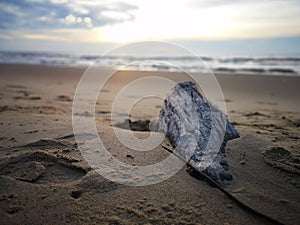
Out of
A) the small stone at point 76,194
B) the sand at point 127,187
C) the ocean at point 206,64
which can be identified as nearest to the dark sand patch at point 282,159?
the sand at point 127,187

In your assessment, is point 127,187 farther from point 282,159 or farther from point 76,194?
point 282,159

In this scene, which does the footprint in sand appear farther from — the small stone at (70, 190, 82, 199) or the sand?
the small stone at (70, 190, 82, 199)

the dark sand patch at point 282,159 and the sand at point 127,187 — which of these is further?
the dark sand patch at point 282,159

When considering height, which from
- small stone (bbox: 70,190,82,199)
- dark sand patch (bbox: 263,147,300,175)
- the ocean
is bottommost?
small stone (bbox: 70,190,82,199)

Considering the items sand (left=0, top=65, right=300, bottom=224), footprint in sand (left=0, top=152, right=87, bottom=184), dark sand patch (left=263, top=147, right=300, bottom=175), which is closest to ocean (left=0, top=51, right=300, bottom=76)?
dark sand patch (left=263, top=147, right=300, bottom=175)

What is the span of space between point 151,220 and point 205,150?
103 cm

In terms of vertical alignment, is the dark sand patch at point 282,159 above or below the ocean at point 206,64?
below

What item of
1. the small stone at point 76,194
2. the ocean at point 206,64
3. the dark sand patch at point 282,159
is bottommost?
the small stone at point 76,194

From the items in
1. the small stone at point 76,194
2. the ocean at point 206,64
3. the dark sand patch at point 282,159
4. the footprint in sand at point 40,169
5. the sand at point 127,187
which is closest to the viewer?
the sand at point 127,187

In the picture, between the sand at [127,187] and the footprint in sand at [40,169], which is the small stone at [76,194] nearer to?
the sand at [127,187]

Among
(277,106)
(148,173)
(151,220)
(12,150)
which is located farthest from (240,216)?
(277,106)

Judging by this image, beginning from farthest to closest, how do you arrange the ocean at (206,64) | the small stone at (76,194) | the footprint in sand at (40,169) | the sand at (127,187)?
the ocean at (206,64) → the footprint in sand at (40,169) → the small stone at (76,194) → the sand at (127,187)

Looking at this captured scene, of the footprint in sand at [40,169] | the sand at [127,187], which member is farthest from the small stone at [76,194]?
the footprint in sand at [40,169]

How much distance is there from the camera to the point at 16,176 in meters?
2.45
